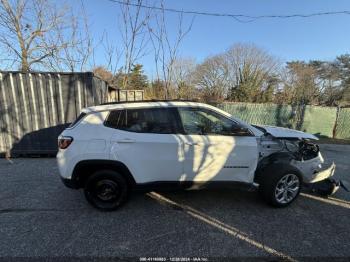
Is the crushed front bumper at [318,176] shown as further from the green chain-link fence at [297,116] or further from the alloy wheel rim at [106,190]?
the green chain-link fence at [297,116]

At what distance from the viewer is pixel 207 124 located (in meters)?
3.73

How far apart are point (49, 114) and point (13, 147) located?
1560 millimetres

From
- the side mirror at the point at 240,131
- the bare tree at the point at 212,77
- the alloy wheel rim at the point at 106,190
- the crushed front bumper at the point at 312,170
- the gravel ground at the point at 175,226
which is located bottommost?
the gravel ground at the point at 175,226

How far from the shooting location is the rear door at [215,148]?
3582 millimetres

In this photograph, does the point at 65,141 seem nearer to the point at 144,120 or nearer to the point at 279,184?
the point at 144,120

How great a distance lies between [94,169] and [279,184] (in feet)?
9.76

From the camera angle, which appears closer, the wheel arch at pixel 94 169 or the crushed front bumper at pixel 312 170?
the wheel arch at pixel 94 169

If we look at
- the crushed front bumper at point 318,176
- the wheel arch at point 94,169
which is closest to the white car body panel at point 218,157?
the wheel arch at point 94,169

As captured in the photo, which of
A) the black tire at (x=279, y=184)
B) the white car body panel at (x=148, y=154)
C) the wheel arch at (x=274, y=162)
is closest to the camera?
the white car body panel at (x=148, y=154)

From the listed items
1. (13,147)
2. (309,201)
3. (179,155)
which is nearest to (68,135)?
(179,155)

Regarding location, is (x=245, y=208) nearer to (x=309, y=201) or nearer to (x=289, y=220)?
(x=289, y=220)

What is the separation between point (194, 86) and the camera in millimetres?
31125

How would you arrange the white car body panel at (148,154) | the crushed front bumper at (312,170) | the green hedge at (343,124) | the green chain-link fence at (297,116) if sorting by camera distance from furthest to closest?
1. the green hedge at (343,124)
2. the green chain-link fence at (297,116)
3. the crushed front bumper at (312,170)
4. the white car body panel at (148,154)

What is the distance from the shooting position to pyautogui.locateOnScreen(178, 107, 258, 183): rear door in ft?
11.8
